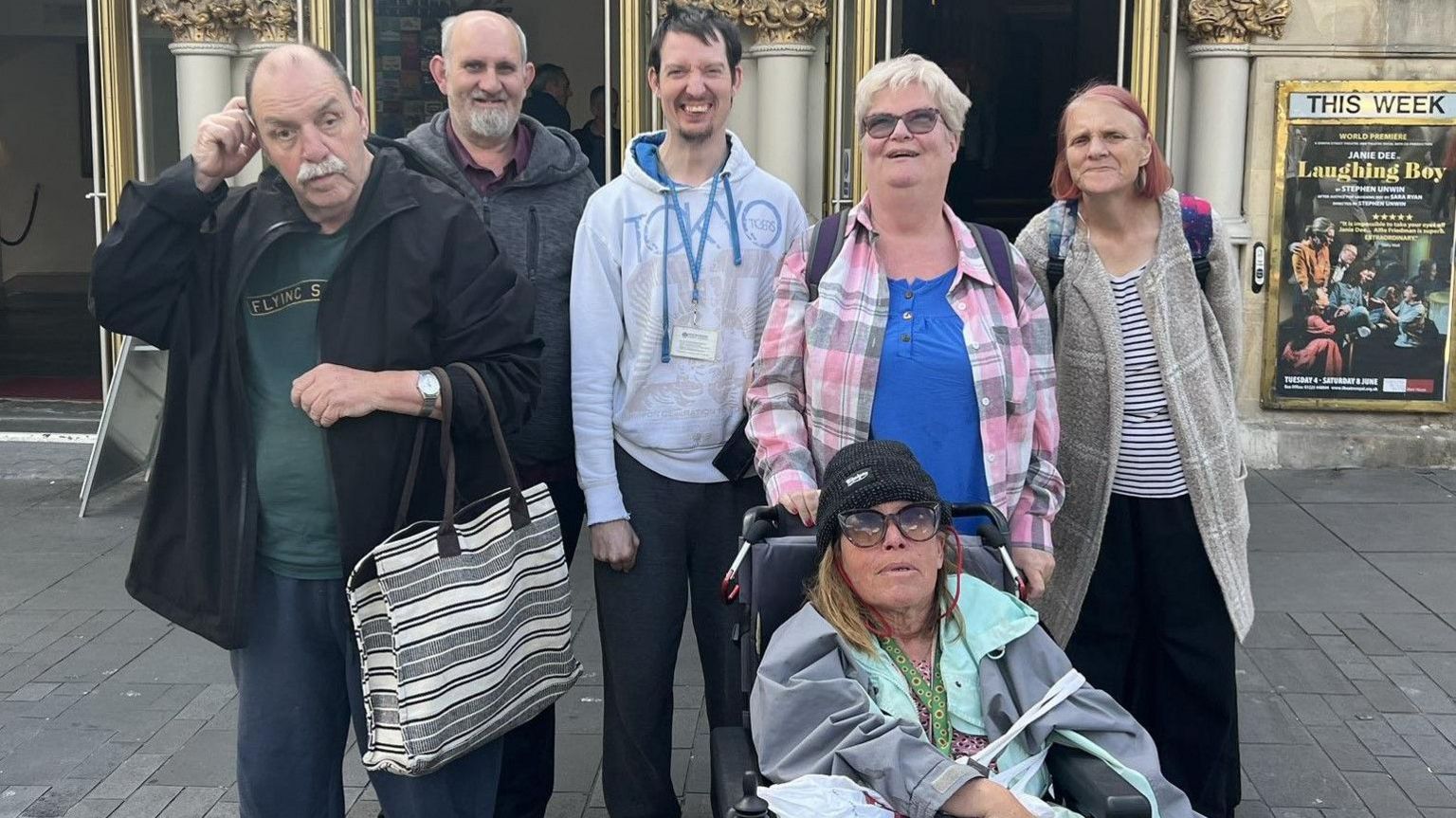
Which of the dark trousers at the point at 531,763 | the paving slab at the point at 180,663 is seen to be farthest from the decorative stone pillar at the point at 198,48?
the dark trousers at the point at 531,763

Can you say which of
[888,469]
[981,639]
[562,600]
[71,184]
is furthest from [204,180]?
[71,184]

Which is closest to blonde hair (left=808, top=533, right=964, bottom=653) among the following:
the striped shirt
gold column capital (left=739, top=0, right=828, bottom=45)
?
the striped shirt

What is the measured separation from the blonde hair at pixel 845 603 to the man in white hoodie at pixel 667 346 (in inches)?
27.0

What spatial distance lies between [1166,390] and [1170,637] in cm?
67

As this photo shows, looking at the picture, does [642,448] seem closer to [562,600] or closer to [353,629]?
[562,600]

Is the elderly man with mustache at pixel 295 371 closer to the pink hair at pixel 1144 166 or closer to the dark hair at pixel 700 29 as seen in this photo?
the dark hair at pixel 700 29

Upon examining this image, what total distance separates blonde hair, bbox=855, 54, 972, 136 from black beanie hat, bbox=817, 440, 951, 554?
0.82m

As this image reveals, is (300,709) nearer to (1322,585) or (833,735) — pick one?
(833,735)

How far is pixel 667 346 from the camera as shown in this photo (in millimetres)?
3805

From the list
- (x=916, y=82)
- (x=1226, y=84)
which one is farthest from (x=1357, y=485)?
(x=916, y=82)

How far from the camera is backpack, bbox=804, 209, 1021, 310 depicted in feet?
11.8

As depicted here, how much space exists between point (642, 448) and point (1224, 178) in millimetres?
5660

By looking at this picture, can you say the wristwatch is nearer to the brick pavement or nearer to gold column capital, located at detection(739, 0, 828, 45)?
the brick pavement

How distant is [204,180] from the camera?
3.17 metres
